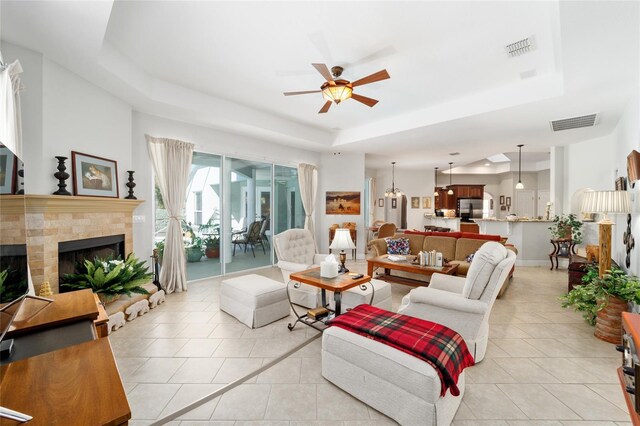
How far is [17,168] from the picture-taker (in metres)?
1.27

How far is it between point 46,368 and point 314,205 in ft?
21.1

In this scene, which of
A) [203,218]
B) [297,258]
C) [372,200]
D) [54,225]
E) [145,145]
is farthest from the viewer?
[372,200]

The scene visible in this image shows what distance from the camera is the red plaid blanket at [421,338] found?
5.54 feet

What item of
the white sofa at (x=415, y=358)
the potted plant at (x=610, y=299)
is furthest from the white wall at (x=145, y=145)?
the potted plant at (x=610, y=299)

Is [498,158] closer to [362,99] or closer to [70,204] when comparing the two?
[362,99]

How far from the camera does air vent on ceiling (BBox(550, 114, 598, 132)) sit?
14.5ft

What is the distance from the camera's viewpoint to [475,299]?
7.66ft

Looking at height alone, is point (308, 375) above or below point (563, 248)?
below

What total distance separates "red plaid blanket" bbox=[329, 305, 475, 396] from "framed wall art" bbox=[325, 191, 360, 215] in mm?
5179

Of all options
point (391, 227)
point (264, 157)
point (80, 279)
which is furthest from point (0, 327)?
point (391, 227)

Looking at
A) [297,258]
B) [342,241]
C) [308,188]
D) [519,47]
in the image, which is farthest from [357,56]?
[308,188]

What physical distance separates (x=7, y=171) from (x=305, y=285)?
310 centimetres

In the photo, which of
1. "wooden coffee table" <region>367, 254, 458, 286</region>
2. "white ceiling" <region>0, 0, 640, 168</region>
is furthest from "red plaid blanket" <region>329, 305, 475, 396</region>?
"white ceiling" <region>0, 0, 640, 168</region>

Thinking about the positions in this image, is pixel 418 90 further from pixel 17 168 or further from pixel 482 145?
pixel 17 168
